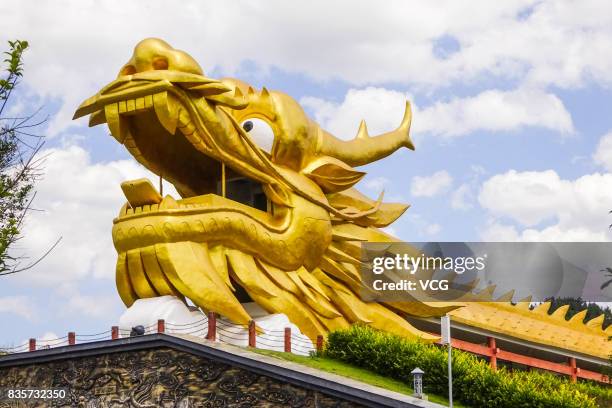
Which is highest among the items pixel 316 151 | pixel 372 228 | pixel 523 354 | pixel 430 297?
pixel 316 151

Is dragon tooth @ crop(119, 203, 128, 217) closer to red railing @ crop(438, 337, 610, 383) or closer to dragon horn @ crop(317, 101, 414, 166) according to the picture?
dragon horn @ crop(317, 101, 414, 166)

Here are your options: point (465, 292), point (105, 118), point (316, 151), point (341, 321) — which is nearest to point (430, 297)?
point (465, 292)

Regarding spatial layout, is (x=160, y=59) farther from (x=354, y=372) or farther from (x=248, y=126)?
(x=354, y=372)

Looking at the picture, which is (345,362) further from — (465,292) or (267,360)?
(465,292)

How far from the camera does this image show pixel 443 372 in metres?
16.5

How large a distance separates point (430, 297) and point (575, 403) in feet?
21.9

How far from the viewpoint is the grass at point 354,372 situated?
1593 cm

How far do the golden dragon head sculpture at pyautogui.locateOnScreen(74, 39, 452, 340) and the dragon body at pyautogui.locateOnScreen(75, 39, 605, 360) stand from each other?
3 cm

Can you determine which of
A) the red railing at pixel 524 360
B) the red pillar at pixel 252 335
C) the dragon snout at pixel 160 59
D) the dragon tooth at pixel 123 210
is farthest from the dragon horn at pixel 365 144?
the red pillar at pixel 252 335

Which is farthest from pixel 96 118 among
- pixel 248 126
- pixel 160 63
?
pixel 248 126

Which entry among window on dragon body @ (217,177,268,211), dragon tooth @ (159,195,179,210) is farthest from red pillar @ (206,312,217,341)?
window on dragon body @ (217,177,268,211)

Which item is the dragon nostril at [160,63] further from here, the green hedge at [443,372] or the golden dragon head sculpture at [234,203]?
the green hedge at [443,372]

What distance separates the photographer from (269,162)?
65.0ft

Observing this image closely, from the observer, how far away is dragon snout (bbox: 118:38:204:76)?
19031 millimetres
